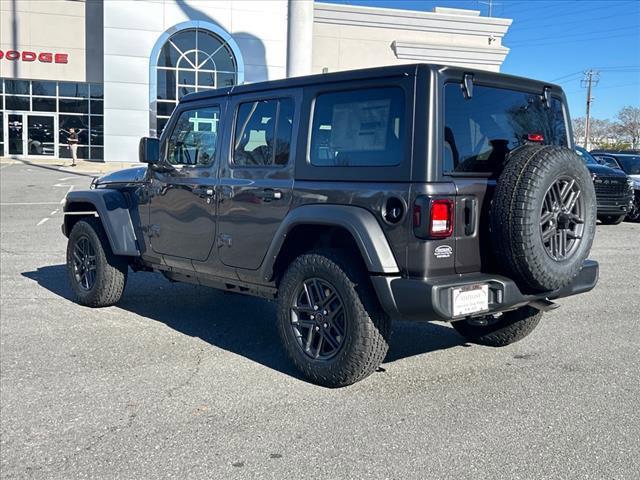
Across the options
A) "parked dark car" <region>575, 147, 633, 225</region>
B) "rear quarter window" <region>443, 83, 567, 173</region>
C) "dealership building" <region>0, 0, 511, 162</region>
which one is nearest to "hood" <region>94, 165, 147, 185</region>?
"rear quarter window" <region>443, 83, 567, 173</region>

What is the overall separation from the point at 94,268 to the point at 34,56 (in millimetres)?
30260

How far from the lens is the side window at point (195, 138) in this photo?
18.4 ft

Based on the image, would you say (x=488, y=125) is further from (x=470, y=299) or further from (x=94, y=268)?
(x=94, y=268)

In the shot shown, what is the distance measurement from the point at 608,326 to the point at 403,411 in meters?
3.13

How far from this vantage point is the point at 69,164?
31844mm

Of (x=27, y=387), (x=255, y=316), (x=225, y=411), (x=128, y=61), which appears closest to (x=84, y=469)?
(x=225, y=411)

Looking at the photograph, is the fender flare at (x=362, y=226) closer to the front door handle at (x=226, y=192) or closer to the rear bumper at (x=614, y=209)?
the front door handle at (x=226, y=192)

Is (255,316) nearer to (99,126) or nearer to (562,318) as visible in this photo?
(562,318)

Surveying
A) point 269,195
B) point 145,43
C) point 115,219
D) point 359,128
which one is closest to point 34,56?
point 145,43

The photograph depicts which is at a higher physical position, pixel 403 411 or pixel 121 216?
pixel 121 216

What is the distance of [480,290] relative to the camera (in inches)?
165

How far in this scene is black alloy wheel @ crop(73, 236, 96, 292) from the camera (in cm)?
691

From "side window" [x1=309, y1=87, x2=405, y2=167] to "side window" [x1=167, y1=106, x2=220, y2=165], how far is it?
1221 mm

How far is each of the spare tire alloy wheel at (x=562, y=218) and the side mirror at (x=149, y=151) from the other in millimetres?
3461
